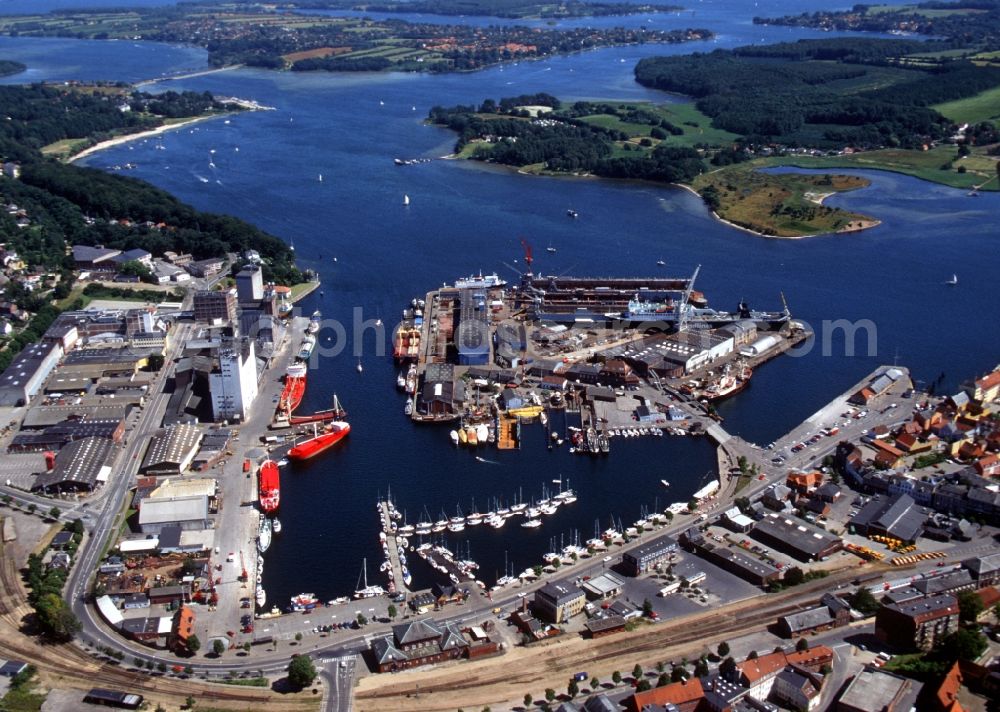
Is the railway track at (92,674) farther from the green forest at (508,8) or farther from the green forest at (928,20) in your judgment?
the green forest at (508,8)

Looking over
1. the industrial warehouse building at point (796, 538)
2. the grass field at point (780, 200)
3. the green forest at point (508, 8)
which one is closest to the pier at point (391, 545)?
the industrial warehouse building at point (796, 538)

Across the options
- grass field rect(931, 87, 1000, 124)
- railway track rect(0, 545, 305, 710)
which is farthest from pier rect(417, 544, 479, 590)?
grass field rect(931, 87, 1000, 124)

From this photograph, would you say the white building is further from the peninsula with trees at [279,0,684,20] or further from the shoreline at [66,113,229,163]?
the peninsula with trees at [279,0,684,20]

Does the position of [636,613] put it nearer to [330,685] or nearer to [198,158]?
[330,685]

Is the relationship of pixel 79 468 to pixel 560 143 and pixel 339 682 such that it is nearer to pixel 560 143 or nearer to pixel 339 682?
pixel 339 682

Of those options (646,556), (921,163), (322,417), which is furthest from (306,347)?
(921,163)

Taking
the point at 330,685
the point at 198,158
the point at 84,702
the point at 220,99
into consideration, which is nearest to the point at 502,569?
the point at 330,685
